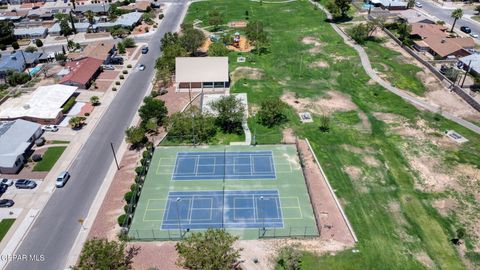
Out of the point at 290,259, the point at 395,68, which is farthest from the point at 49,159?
the point at 395,68

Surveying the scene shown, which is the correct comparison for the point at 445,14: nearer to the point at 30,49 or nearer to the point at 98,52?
the point at 98,52

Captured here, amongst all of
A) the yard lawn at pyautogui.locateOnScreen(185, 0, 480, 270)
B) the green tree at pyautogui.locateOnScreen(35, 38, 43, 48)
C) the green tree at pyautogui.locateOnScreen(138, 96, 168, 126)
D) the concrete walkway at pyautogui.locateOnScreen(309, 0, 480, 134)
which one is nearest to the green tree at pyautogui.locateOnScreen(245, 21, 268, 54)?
the yard lawn at pyautogui.locateOnScreen(185, 0, 480, 270)

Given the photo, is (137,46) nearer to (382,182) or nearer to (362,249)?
(382,182)

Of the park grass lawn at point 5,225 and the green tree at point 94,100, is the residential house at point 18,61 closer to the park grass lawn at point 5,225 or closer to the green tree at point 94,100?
the green tree at point 94,100

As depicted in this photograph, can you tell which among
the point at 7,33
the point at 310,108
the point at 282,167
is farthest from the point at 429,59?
the point at 7,33

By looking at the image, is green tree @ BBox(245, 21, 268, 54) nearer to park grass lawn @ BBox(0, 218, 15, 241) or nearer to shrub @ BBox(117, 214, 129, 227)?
shrub @ BBox(117, 214, 129, 227)

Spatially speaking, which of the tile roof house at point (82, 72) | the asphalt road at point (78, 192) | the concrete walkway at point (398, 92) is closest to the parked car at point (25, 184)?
the asphalt road at point (78, 192)
